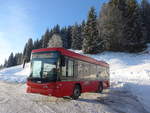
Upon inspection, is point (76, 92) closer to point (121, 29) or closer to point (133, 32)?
point (121, 29)

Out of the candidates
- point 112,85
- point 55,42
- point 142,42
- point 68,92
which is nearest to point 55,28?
point 55,42

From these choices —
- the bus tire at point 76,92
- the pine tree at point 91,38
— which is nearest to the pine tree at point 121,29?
the pine tree at point 91,38

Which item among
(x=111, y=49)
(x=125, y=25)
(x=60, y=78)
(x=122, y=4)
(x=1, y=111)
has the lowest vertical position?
(x=1, y=111)

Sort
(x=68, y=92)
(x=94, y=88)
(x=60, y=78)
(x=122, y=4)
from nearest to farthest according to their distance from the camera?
(x=60, y=78) → (x=68, y=92) → (x=94, y=88) → (x=122, y=4)

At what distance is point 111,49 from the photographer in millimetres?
40750

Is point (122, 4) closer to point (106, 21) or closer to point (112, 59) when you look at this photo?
point (106, 21)

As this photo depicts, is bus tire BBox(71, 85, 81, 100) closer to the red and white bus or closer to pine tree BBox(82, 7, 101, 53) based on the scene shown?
the red and white bus

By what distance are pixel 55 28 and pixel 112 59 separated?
41.7 metres

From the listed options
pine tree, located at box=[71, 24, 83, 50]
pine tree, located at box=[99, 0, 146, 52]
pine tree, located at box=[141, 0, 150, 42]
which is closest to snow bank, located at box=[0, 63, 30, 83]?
pine tree, located at box=[71, 24, 83, 50]

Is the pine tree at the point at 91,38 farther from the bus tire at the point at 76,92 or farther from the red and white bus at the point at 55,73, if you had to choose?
the bus tire at the point at 76,92

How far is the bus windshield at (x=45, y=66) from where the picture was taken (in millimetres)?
7766

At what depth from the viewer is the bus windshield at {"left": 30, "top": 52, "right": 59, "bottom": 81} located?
25.5ft

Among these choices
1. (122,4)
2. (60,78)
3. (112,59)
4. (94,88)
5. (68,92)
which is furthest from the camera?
(122,4)

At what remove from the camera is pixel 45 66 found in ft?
26.3
